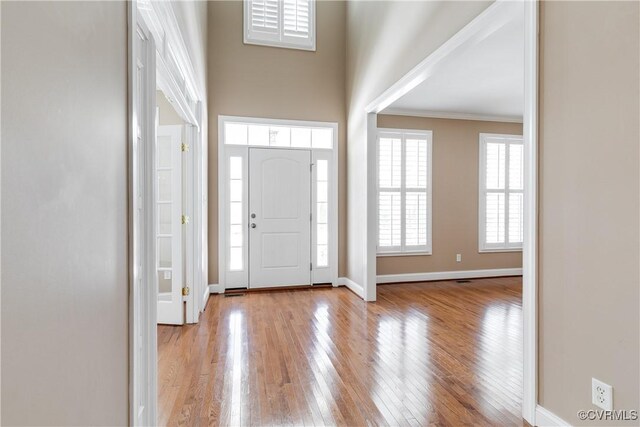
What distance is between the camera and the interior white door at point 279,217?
4980 millimetres

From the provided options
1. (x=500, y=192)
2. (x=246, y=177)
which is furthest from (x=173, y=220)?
(x=500, y=192)

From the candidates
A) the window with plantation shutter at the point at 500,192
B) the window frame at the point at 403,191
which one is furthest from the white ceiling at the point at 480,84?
the window with plantation shutter at the point at 500,192

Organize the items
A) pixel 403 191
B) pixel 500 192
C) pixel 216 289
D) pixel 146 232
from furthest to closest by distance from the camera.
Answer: pixel 500 192
pixel 403 191
pixel 216 289
pixel 146 232

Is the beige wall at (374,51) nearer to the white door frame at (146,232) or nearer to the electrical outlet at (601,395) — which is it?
the white door frame at (146,232)

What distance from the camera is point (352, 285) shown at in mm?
4953

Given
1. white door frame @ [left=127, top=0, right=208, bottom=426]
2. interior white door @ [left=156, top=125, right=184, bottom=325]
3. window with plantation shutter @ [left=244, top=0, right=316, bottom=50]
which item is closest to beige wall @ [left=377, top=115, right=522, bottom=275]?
window with plantation shutter @ [left=244, top=0, right=316, bottom=50]

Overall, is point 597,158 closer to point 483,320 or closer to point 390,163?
point 483,320

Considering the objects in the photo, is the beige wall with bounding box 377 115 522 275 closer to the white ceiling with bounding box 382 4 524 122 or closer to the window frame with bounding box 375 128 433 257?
the window frame with bounding box 375 128 433 257

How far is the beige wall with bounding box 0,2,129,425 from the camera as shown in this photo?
71 centimetres

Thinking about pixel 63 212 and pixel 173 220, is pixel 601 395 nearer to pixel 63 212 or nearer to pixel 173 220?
pixel 63 212

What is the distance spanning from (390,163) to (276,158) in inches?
70.1

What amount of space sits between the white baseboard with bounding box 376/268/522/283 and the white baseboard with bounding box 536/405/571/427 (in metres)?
3.59

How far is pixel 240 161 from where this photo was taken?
4.94 m

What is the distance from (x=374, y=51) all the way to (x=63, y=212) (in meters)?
4.13
